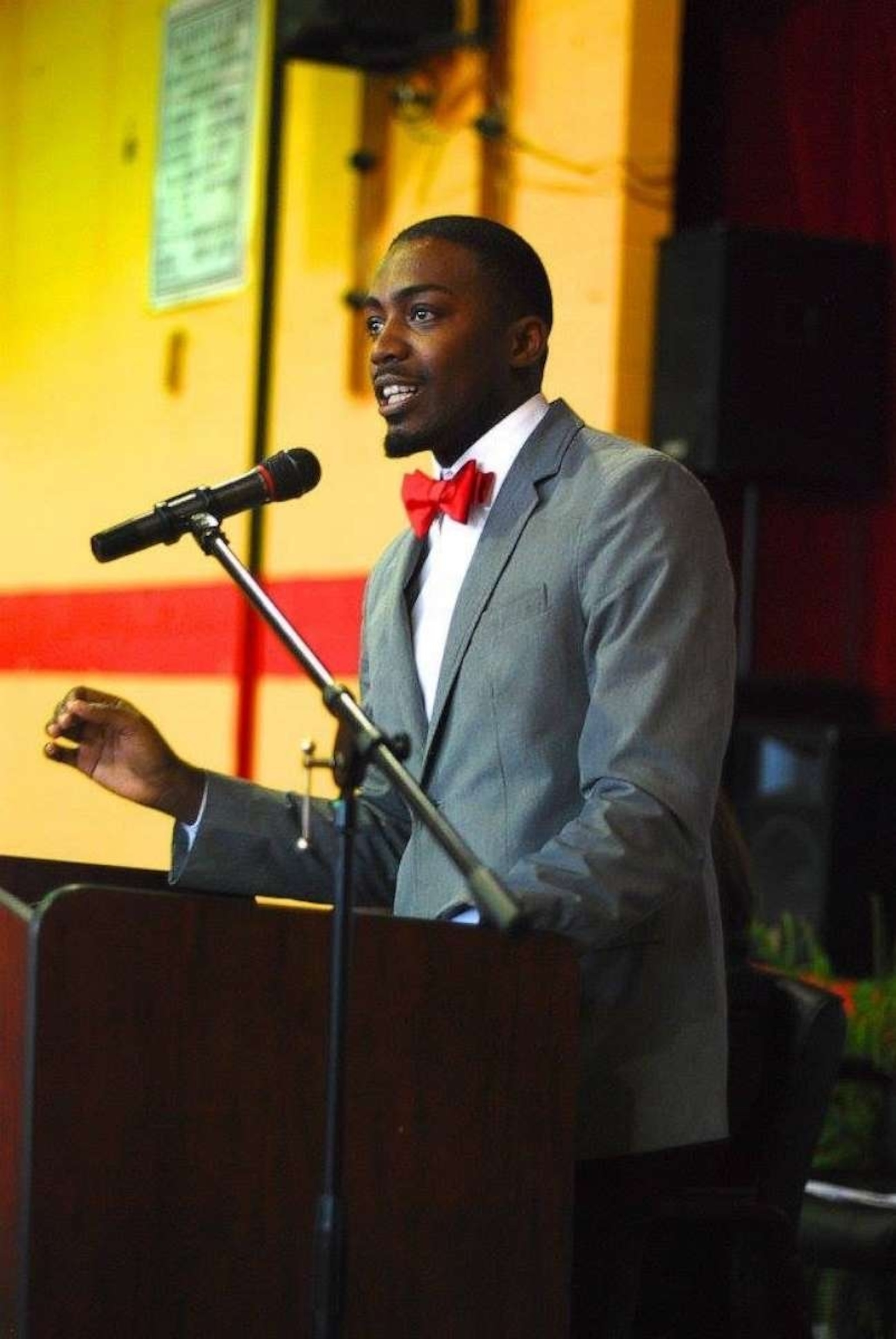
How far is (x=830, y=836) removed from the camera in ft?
17.5

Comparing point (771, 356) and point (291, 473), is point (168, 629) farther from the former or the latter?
point (291, 473)

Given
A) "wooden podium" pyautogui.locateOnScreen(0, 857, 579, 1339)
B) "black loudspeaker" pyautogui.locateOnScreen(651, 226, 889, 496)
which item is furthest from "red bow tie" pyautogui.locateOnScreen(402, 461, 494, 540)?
"black loudspeaker" pyautogui.locateOnScreen(651, 226, 889, 496)

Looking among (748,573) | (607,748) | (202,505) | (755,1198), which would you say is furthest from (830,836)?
(202,505)

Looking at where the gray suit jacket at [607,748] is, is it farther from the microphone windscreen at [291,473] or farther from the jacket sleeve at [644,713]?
the microphone windscreen at [291,473]

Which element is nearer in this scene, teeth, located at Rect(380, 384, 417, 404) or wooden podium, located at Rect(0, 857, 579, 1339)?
wooden podium, located at Rect(0, 857, 579, 1339)

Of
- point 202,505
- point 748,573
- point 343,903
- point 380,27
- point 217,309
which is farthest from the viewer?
point 217,309

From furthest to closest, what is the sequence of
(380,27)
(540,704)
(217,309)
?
(217,309), (380,27), (540,704)

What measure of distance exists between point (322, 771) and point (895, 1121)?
8.17 feet

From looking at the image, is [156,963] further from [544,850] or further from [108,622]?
[108,622]

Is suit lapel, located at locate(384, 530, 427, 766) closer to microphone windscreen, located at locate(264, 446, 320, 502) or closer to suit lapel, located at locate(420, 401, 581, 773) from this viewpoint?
suit lapel, located at locate(420, 401, 581, 773)

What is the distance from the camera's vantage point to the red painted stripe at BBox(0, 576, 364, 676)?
244 inches

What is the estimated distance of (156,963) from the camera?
Result: 191cm

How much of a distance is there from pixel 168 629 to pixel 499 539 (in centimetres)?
479

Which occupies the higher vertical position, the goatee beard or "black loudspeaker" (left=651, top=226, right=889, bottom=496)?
"black loudspeaker" (left=651, top=226, right=889, bottom=496)
